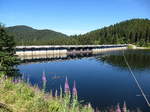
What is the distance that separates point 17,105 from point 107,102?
2306 cm

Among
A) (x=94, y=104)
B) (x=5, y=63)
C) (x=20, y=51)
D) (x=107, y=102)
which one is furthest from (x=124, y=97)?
(x=20, y=51)

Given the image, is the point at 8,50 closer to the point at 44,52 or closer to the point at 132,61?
the point at 132,61

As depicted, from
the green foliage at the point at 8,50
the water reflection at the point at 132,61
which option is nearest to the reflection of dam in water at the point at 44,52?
the water reflection at the point at 132,61

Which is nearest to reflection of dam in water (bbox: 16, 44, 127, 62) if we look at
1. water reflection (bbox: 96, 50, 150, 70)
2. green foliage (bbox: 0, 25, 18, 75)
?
water reflection (bbox: 96, 50, 150, 70)

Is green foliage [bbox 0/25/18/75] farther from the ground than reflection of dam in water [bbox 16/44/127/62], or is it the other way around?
green foliage [bbox 0/25/18/75]

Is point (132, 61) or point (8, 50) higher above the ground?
point (8, 50)

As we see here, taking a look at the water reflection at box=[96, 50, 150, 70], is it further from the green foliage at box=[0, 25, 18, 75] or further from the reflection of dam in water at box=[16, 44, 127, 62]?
the green foliage at box=[0, 25, 18, 75]

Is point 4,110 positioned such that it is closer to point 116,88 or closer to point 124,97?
point 124,97

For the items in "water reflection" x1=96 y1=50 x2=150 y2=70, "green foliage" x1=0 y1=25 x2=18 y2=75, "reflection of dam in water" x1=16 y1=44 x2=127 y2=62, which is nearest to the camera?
"green foliage" x1=0 y1=25 x2=18 y2=75

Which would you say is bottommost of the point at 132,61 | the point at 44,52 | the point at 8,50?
the point at 132,61

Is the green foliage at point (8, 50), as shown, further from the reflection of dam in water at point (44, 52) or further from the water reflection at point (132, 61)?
the reflection of dam in water at point (44, 52)

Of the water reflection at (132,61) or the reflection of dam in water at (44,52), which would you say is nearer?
the water reflection at (132,61)

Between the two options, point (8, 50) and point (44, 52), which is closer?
point (8, 50)

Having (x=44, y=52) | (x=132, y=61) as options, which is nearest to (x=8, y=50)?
(x=132, y=61)
